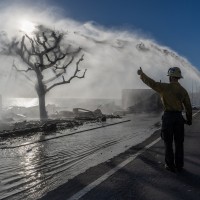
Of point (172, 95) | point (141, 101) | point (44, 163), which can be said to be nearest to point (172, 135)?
point (172, 95)

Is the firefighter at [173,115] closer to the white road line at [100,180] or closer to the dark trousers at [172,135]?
the dark trousers at [172,135]

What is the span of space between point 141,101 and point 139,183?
4376cm

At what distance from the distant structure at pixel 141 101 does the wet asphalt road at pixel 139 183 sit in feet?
123

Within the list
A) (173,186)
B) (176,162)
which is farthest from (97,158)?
A: (173,186)

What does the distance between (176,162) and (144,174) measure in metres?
0.73

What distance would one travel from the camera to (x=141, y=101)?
50469 millimetres

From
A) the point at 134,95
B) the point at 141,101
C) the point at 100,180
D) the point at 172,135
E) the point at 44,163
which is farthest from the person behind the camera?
the point at 134,95

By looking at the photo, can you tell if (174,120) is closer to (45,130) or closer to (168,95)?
(168,95)

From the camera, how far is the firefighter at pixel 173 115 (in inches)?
319

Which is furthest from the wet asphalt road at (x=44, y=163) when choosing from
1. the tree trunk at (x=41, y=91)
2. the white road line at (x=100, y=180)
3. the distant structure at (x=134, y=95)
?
the distant structure at (x=134, y=95)

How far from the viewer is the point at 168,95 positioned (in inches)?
324

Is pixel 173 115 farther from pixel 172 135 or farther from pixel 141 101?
pixel 141 101

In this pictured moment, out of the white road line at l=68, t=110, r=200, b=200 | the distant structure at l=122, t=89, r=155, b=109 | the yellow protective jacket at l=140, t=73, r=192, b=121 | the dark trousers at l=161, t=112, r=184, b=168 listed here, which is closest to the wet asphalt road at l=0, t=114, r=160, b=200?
the white road line at l=68, t=110, r=200, b=200

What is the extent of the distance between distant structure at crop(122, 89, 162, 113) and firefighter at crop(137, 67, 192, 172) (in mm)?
37892
